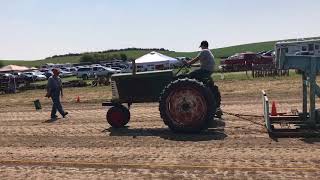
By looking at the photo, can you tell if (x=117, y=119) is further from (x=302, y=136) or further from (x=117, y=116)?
(x=302, y=136)

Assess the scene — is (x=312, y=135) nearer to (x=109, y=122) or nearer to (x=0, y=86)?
(x=109, y=122)

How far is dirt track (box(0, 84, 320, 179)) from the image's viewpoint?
7758mm

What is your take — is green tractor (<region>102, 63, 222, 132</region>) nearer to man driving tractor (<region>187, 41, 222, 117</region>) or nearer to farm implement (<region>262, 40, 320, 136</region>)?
man driving tractor (<region>187, 41, 222, 117</region>)

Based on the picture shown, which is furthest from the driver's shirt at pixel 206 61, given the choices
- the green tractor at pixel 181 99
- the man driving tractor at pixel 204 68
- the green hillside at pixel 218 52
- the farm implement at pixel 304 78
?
the green hillside at pixel 218 52

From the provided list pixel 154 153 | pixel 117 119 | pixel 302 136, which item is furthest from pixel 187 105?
pixel 302 136

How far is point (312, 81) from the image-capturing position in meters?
10.0

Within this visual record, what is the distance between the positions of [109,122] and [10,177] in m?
4.89

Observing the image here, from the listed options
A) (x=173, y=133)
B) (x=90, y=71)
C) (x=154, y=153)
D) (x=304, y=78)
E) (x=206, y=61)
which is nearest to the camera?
(x=154, y=153)

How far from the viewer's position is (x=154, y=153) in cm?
923

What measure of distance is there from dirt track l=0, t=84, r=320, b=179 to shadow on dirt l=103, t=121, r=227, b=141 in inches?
0.8

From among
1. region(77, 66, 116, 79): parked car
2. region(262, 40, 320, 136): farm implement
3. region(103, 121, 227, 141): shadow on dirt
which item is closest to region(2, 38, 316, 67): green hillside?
region(77, 66, 116, 79): parked car

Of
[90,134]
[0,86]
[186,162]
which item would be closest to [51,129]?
[90,134]

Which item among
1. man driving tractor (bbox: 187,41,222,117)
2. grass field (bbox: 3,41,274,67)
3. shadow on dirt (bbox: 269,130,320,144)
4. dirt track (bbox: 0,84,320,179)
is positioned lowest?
dirt track (bbox: 0,84,320,179)

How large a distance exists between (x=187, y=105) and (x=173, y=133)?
68 centimetres
